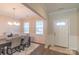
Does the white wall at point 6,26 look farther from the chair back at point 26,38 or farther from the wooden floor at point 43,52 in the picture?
the wooden floor at point 43,52

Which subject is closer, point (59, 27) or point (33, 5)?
point (33, 5)

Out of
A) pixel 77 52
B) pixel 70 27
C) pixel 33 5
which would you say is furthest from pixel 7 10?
pixel 77 52

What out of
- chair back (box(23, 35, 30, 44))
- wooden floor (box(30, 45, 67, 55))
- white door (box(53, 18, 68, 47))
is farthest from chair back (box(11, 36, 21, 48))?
white door (box(53, 18, 68, 47))

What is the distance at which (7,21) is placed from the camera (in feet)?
6.44

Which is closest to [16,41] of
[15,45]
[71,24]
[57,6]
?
[15,45]

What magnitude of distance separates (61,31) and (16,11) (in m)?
0.97

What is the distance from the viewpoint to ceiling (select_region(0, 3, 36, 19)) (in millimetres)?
1836

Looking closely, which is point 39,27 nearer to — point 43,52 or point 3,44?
point 43,52

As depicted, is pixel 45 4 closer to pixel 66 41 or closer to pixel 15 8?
pixel 15 8

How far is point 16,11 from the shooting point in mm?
1962

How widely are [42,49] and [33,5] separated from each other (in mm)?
861

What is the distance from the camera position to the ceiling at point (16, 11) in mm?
1836

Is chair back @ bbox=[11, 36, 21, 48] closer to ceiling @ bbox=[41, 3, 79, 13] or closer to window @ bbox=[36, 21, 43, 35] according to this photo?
window @ bbox=[36, 21, 43, 35]

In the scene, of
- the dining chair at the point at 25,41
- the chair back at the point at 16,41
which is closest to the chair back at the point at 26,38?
the dining chair at the point at 25,41
